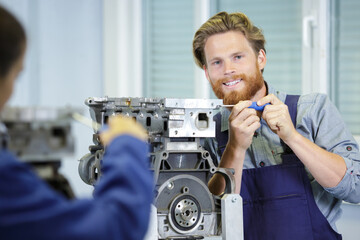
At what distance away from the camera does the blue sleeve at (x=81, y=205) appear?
2.57 feet

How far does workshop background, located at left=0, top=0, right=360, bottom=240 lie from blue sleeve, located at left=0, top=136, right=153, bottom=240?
1953 millimetres

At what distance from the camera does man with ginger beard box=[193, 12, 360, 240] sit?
64.9 inches

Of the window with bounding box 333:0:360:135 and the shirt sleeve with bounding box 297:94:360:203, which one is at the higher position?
the window with bounding box 333:0:360:135

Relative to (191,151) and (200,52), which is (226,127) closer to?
(200,52)

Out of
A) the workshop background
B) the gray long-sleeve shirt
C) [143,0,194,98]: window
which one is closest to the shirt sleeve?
the gray long-sleeve shirt

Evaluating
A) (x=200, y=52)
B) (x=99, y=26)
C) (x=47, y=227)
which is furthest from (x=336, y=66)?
(x=47, y=227)

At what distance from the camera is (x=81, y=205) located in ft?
2.72

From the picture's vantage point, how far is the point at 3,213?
0.78 meters

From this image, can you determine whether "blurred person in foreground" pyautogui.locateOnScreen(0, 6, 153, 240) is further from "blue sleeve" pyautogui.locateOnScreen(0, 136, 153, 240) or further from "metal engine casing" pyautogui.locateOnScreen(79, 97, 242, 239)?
"metal engine casing" pyautogui.locateOnScreen(79, 97, 242, 239)

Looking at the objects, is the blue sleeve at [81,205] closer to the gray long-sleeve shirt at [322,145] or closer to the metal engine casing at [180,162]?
the metal engine casing at [180,162]

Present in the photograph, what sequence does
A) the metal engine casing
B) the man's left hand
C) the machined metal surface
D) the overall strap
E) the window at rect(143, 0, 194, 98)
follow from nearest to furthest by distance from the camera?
the machined metal surface < the metal engine casing < the man's left hand < the overall strap < the window at rect(143, 0, 194, 98)

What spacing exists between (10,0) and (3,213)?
235 cm

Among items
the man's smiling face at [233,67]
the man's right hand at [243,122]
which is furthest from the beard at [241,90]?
the man's right hand at [243,122]

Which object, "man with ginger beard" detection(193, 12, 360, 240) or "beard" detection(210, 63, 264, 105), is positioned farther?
"beard" detection(210, 63, 264, 105)
